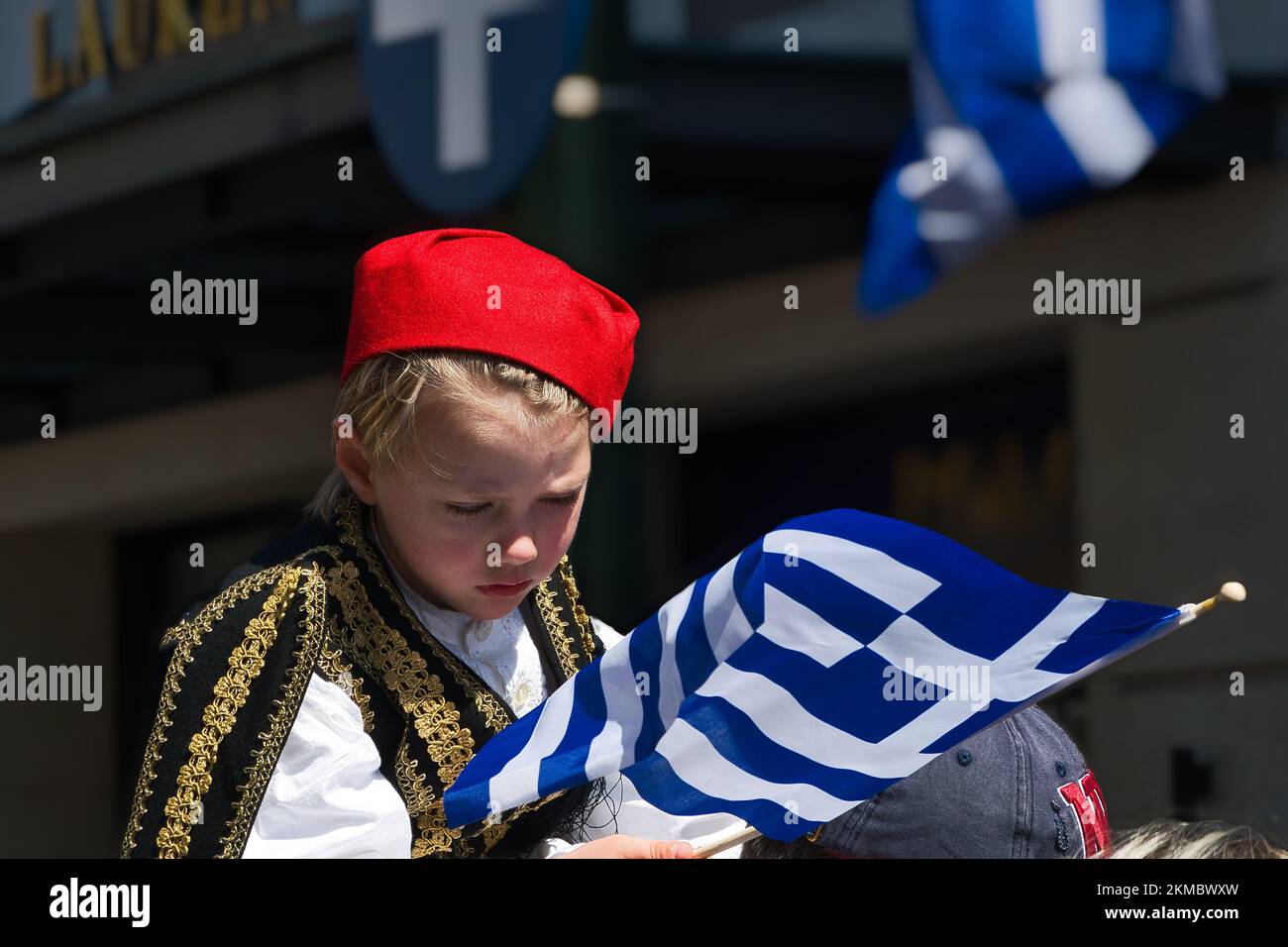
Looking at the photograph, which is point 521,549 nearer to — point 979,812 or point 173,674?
point 173,674

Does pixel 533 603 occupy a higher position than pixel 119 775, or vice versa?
pixel 533 603

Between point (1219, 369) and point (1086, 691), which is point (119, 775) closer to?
point (1086, 691)

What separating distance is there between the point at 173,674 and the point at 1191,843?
1.17 m

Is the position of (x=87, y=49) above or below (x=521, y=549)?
above

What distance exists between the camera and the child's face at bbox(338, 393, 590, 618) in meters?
2.21

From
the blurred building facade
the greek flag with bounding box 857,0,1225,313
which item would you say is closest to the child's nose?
the blurred building facade

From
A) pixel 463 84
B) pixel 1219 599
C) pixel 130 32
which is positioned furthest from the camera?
pixel 130 32

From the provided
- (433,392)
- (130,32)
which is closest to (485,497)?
(433,392)

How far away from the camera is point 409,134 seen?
7059 mm

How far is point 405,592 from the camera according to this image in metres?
2.43

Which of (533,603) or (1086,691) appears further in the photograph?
(1086,691)

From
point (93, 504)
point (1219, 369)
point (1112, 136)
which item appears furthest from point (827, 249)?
point (93, 504)
